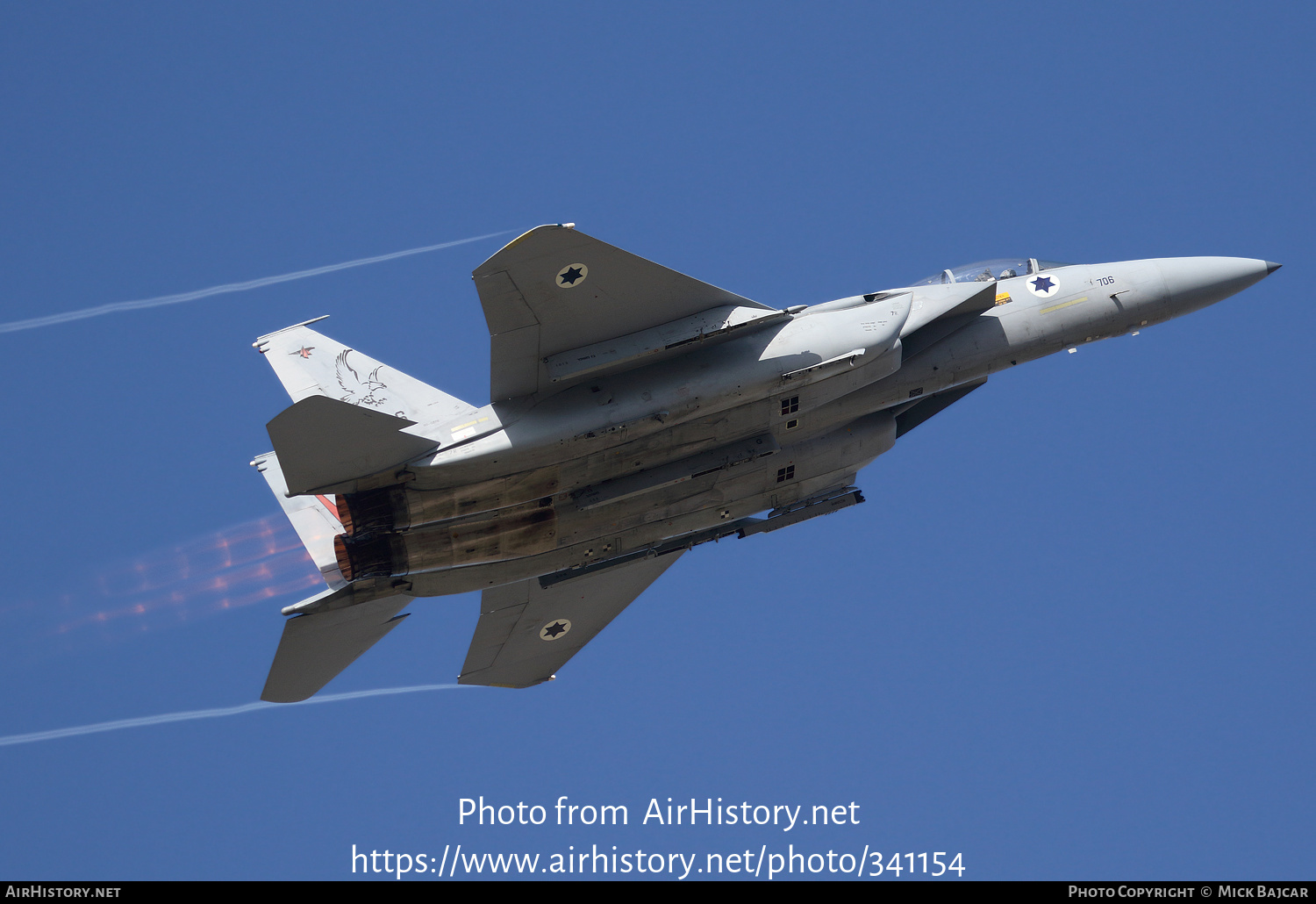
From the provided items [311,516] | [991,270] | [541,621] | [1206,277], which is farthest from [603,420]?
[1206,277]

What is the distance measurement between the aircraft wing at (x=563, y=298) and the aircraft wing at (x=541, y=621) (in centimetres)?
504

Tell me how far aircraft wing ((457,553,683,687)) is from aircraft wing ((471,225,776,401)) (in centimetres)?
504

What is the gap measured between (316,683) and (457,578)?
8.86ft

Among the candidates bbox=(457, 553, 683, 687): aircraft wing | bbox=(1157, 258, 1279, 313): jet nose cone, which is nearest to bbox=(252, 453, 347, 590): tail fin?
bbox=(457, 553, 683, 687): aircraft wing

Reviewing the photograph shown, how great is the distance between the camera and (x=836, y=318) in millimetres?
18344

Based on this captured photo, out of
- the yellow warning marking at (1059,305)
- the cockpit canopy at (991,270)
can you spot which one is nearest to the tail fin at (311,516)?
the cockpit canopy at (991,270)

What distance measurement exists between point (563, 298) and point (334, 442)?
3288mm

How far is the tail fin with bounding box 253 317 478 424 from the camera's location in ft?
65.3

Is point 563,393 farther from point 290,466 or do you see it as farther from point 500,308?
point 290,466

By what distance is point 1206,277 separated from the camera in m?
20.6

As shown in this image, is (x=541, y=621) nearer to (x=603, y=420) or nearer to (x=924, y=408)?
(x=603, y=420)

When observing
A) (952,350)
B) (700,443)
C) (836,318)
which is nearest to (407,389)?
(700,443)

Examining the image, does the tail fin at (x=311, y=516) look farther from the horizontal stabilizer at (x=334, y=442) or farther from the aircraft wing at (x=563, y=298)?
the aircraft wing at (x=563, y=298)

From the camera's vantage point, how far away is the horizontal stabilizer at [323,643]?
20.0 m
